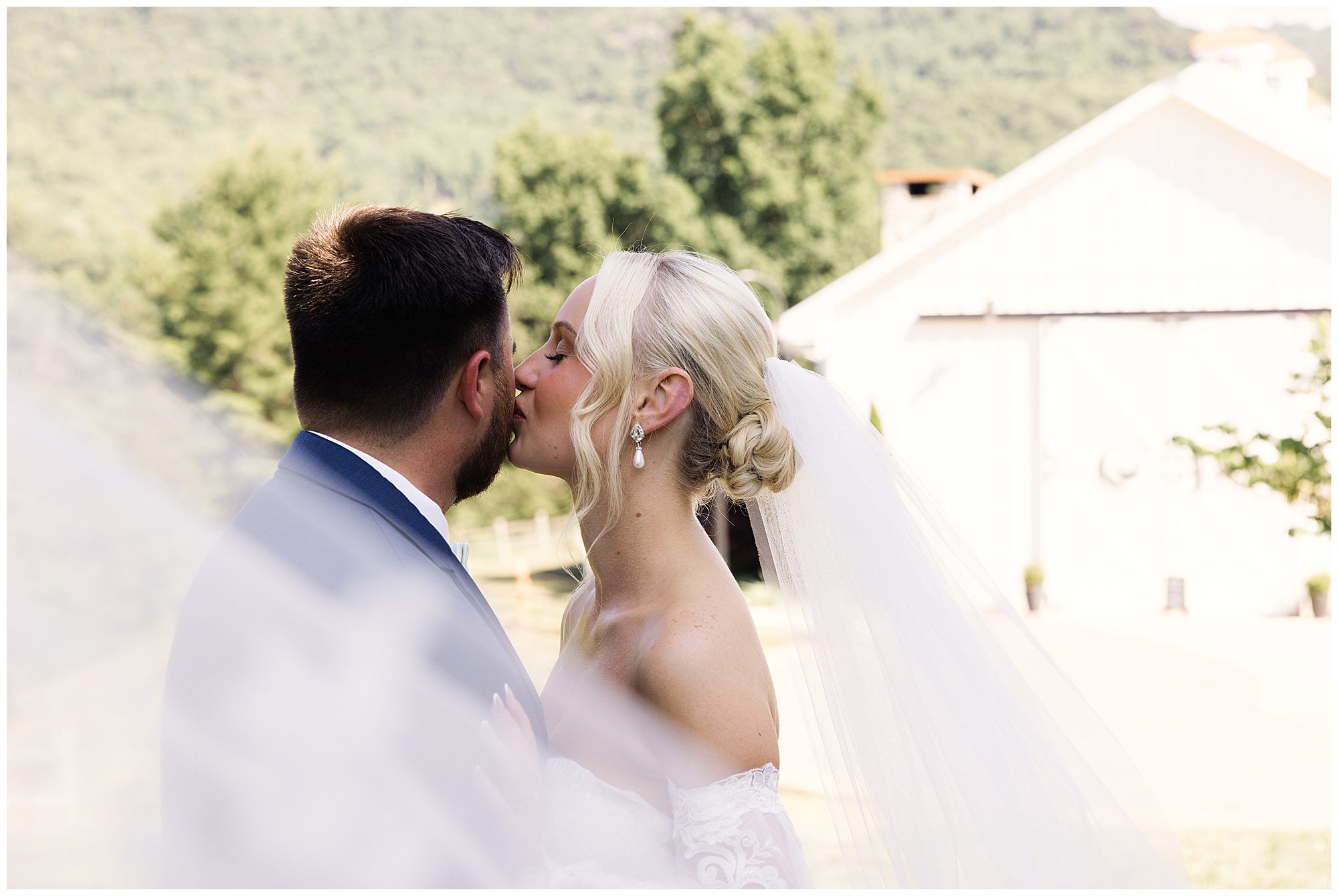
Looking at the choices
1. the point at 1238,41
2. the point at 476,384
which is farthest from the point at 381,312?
the point at 1238,41

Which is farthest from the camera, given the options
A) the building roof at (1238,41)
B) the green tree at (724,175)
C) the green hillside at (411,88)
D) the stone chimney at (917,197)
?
the green hillside at (411,88)

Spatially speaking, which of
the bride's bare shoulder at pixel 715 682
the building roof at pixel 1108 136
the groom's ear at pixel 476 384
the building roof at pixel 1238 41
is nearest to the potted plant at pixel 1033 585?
the building roof at pixel 1108 136

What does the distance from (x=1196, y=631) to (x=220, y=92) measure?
137 feet

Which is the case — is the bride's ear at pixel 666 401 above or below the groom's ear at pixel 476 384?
below

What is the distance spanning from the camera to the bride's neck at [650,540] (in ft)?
8.52

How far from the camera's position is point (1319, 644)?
12.8 m

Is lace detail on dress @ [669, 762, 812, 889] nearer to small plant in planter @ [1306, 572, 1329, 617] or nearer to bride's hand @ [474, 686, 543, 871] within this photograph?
bride's hand @ [474, 686, 543, 871]

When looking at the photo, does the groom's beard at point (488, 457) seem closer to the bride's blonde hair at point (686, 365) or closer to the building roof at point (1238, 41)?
the bride's blonde hair at point (686, 365)

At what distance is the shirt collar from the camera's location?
6.97 feet

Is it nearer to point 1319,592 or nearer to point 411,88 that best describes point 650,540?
point 1319,592

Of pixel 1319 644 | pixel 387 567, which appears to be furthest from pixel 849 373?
pixel 387 567

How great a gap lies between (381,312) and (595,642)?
3.34ft

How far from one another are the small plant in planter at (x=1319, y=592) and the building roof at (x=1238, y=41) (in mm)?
9269

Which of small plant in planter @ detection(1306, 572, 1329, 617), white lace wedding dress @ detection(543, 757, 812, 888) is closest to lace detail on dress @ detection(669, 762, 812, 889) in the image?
white lace wedding dress @ detection(543, 757, 812, 888)
